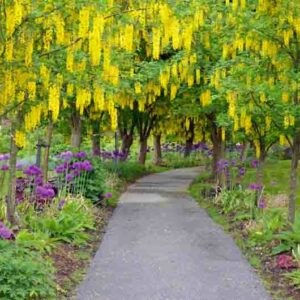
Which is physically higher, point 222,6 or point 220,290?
point 222,6

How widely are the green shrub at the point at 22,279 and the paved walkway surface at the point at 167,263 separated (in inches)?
18.9

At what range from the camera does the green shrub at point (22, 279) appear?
561cm

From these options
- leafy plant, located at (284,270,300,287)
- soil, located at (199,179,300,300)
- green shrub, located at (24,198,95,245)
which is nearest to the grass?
soil, located at (199,179,300,300)

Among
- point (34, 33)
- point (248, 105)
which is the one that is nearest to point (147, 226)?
point (248, 105)

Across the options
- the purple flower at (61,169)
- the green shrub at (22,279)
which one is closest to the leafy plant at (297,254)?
the green shrub at (22,279)

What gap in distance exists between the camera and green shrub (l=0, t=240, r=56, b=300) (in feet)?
18.4

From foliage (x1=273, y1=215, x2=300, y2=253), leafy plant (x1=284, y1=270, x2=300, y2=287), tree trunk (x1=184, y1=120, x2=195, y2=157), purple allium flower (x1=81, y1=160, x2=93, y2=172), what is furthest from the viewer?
tree trunk (x1=184, y1=120, x2=195, y2=157)

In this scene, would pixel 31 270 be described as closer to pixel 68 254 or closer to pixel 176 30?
pixel 68 254

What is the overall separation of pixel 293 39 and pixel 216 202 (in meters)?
6.14

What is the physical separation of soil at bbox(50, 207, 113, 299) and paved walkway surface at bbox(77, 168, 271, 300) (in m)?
0.12

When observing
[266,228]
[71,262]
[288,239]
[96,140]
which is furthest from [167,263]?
[96,140]

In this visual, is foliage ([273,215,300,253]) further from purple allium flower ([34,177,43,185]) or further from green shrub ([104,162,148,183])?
green shrub ([104,162,148,183])

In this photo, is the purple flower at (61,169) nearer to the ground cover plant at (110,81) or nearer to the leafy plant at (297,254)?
the ground cover plant at (110,81)

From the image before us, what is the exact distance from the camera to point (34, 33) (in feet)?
23.1
